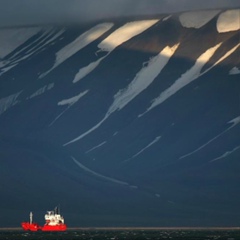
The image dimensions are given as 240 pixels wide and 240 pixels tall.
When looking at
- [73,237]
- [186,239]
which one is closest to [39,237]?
[73,237]

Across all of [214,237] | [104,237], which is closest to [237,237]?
[214,237]

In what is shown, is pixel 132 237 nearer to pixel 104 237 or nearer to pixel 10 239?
pixel 104 237

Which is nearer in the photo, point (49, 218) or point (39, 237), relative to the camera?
point (39, 237)

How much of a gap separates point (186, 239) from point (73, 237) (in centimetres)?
1389

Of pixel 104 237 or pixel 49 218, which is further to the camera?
pixel 49 218

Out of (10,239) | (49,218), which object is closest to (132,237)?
(10,239)

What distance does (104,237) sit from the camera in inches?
6663

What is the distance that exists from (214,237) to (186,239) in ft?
21.8

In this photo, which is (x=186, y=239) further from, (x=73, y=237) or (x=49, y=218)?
(x=49, y=218)

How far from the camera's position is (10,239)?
529 ft

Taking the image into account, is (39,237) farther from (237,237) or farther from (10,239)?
(237,237)

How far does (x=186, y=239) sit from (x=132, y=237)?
364 inches

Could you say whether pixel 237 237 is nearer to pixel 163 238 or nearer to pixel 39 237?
pixel 163 238

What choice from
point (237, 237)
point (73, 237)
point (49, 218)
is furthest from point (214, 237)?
point (49, 218)
